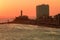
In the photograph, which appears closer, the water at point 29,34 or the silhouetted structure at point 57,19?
the water at point 29,34

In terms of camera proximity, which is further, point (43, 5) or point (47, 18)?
point (43, 5)

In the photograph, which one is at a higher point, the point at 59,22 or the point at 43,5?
the point at 43,5

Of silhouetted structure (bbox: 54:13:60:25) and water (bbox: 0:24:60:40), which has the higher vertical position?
silhouetted structure (bbox: 54:13:60:25)

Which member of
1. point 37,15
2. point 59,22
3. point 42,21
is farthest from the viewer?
point 37,15

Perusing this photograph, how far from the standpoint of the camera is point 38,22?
105m

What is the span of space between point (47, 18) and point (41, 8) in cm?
828

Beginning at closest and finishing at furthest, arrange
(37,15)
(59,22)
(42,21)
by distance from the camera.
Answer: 1. (59,22)
2. (42,21)
3. (37,15)

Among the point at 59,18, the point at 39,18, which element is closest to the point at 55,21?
the point at 59,18

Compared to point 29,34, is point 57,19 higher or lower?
higher

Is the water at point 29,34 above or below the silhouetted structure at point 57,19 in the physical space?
below

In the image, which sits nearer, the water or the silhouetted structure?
the water

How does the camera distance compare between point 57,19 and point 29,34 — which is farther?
point 57,19

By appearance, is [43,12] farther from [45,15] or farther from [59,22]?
[59,22]

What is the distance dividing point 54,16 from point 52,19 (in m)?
1.55
